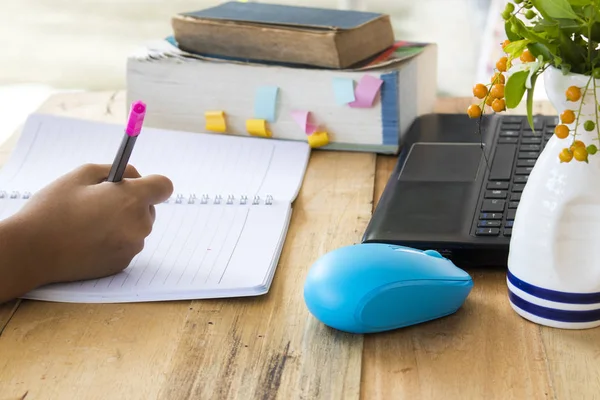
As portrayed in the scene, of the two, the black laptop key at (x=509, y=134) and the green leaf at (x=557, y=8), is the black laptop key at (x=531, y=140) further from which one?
the green leaf at (x=557, y=8)

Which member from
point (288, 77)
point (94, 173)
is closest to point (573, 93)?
point (94, 173)

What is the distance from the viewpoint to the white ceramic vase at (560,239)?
60 cm

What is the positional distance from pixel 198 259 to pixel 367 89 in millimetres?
353

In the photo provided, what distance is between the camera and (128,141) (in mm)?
749

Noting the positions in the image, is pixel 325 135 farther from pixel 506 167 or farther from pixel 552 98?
pixel 552 98

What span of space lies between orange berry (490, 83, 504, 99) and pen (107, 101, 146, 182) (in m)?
0.32

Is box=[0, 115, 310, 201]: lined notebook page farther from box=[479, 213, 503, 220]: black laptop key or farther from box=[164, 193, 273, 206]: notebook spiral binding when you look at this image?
box=[479, 213, 503, 220]: black laptop key

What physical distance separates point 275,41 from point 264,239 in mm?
346

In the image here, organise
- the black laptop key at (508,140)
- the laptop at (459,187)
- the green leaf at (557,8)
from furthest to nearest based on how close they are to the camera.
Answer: the black laptop key at (508,140)
the laptop at (459,187)
the green leaf at (557,8)

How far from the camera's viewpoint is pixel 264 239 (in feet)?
2.62

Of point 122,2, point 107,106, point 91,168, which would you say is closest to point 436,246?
point 91,168

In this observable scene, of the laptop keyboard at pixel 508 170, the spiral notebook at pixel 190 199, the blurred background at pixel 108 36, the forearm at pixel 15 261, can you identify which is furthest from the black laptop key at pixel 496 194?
the blurred background at pixel 108 36

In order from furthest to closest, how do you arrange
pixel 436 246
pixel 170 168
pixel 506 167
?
pixel 170 168, pixel 506 167, pixel 436 246

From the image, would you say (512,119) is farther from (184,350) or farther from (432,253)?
(184,350)
